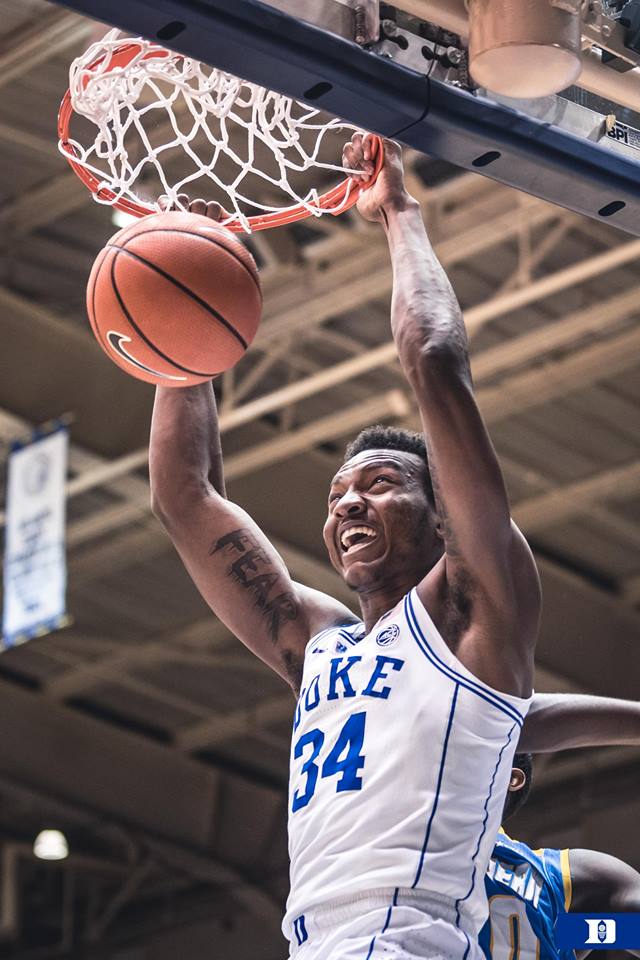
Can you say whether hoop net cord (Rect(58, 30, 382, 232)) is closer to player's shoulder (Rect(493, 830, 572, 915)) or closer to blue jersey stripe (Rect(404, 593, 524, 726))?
blue jersey stripe (Rect(404, 593, 524, 726))

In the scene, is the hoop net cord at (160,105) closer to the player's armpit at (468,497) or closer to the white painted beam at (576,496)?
the player's armpit at (468,497)

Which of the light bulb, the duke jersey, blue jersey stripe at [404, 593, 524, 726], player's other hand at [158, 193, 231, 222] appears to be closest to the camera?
blue jersey stripe at [404, 593, 524, 726]

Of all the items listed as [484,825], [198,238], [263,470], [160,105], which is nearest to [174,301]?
[198,238]

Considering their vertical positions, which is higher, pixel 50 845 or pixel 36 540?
pixel 36 540

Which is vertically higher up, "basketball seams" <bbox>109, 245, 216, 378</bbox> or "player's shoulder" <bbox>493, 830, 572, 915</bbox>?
"basketball seams" <bbox>109, 245, 216, 378</bbox>

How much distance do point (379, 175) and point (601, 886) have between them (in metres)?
1.77

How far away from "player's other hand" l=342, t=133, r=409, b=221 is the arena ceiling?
5.57 m

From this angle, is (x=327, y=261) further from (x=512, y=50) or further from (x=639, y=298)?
(x=512, y=50)

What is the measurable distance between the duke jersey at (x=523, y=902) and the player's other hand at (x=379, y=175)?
1.51m

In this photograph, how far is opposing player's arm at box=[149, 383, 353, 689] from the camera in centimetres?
365

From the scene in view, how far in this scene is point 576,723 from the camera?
3619 mm

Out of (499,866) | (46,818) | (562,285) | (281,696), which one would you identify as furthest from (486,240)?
(46,818)

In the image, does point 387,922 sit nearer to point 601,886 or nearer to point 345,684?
point 345,684

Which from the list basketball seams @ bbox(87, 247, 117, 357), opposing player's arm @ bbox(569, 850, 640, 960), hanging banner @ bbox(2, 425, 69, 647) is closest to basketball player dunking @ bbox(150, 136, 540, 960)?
basketball seams @ bbox(87, 247, 117, 357)
